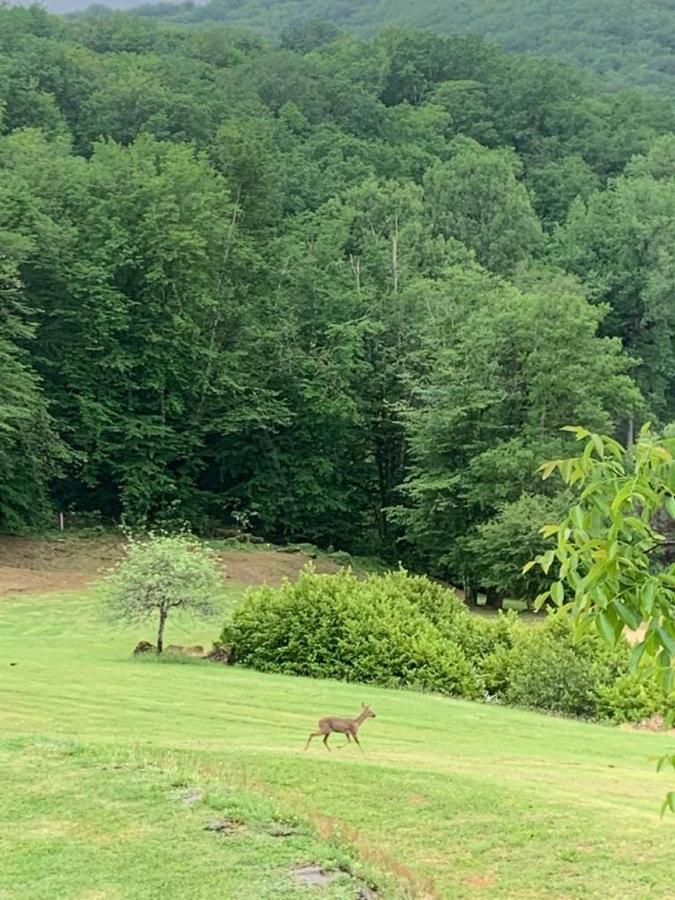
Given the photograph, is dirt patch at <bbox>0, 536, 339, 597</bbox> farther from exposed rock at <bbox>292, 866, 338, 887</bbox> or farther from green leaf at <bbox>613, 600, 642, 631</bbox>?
green leaf at <bbox>613, 600, 642, 631</bbox>

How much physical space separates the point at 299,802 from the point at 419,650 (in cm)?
1066

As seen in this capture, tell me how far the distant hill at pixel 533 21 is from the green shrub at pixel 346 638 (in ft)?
358

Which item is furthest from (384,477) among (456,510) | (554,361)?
(554,361)

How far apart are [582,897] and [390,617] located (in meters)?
13.0

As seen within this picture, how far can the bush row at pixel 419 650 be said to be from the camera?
63.3ft

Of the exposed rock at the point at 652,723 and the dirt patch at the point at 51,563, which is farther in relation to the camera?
the dirt patch at the point at 51,563

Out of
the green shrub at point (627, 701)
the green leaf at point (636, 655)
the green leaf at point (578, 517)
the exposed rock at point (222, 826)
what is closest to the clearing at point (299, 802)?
the exposed rock at point (222, 826)

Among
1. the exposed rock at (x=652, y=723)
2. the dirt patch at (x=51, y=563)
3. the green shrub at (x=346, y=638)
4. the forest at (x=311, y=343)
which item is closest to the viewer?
the exposed rock at (x=652, y=723)

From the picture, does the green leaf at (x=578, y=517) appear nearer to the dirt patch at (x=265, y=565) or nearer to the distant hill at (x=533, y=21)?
the dirt patch at (x=265, y=565)

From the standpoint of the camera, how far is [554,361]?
123ft

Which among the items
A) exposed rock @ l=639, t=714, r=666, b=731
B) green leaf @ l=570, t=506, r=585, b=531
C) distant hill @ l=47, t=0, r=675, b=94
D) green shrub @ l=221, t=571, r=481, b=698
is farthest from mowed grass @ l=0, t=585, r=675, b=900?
distant hill @ l=47, t=0, r=675, b=94

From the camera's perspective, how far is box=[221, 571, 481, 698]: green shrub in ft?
65.5

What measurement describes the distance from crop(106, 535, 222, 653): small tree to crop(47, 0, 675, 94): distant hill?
362 feet

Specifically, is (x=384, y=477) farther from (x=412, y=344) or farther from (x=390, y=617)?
(x=390, y=617)
